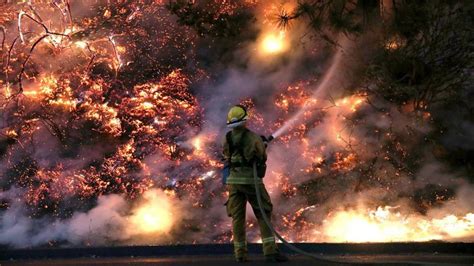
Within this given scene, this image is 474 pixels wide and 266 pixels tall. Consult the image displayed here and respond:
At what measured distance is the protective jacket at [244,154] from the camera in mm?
6488

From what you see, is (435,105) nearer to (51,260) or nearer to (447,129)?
(447,129)

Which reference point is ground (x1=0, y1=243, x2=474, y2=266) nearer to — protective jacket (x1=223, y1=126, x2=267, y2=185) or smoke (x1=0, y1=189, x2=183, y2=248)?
smoke (x1=0, y1=189, x2=183, y2=248)

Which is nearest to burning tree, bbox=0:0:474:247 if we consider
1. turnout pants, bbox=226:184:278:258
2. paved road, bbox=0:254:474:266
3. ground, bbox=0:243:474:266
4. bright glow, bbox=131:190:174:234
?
bright glow, bbox=131:190:174:234

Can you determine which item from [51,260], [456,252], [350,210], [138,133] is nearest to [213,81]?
[138,133]

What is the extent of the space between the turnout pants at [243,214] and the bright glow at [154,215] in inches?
93.5

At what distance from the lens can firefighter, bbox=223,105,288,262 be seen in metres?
6.47

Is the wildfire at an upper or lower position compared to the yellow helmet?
lower

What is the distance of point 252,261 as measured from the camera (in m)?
6.71

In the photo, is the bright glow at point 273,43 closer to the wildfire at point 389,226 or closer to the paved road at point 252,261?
the wildfire at point 389,226

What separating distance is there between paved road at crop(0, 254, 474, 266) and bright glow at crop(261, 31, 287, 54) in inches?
217

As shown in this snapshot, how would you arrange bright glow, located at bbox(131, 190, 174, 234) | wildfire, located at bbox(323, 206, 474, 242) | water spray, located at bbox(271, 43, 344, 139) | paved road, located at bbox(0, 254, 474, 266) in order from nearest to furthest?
paved road, located at bbox(0, 254, 474, 266) < wildfire, located at bbox(323, 206, 474, 242) < bright glow, located at bbox(131, 190, 174, 234) < water spray, located at bbox(271, 43, 344, 139)

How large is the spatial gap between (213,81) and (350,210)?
423 centimetres

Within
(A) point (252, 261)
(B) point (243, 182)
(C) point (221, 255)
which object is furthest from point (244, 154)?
(C) point (221, 255)

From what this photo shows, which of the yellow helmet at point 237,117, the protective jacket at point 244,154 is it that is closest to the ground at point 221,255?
the protective jacket at point 244,154
